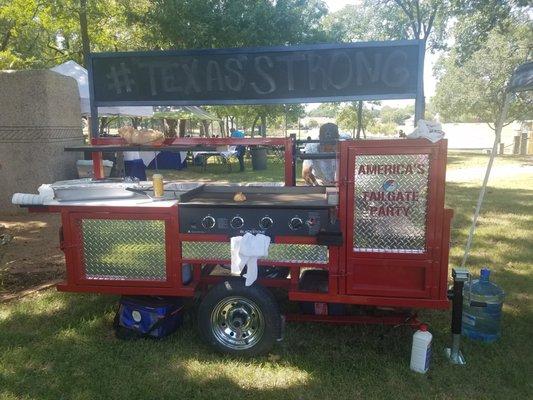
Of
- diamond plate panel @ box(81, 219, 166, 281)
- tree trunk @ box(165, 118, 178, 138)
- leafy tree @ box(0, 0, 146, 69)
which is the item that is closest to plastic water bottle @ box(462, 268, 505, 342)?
diamond plate panel @ box(81, 219, 166, 281)

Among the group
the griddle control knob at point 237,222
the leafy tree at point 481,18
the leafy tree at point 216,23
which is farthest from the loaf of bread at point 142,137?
the leafy tree at point 481,18

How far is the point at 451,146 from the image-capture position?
39750mm

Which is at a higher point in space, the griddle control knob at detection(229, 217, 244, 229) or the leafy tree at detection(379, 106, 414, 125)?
the leafy tree at detection(379, 106, 414, 125)

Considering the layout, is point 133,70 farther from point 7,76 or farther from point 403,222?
point 7,76

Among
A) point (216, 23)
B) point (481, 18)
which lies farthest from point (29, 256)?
point (481, 18)

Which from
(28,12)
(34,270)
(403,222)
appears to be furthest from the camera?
(28,12)

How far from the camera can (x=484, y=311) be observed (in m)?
3.87

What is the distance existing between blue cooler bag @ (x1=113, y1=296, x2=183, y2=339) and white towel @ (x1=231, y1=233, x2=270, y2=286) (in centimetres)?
93

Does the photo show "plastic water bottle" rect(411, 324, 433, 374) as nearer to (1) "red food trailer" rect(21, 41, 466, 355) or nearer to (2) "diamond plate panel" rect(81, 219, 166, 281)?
(1) "red food trailer" rect(21, 41, 466, 355)

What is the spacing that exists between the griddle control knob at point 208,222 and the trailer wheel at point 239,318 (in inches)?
19.4

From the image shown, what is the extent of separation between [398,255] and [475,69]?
32.9 m

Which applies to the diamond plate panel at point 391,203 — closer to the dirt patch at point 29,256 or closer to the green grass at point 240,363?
the green grass at point 240,363

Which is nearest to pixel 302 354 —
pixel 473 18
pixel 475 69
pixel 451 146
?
pixel 473 18

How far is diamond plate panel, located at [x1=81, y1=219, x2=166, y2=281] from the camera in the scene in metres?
3.56
